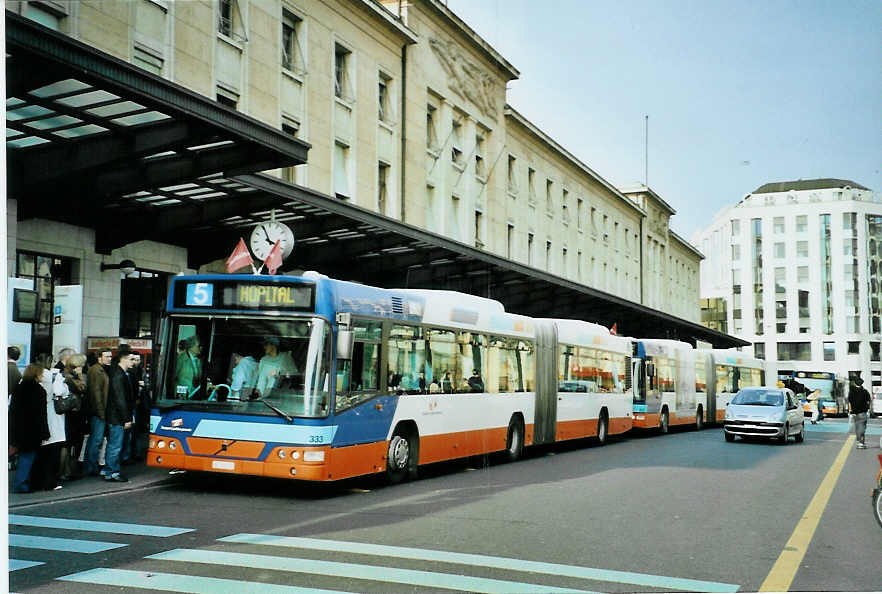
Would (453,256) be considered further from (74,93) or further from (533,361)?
(74,93)

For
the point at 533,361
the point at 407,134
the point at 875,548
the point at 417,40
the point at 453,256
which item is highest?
the point at 417,40

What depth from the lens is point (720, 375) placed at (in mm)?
36781

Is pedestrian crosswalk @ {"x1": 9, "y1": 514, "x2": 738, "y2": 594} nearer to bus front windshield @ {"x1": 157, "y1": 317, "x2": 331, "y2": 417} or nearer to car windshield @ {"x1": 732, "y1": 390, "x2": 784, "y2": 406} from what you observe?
bus front windshield @ {"x1": 157, "y1": 317, "x2": 331, "y2": 417}

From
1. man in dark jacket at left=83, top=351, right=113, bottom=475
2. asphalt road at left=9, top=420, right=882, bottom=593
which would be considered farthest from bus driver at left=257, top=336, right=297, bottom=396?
man in dark jacket at left=83, top=351, right=113, bottom=475

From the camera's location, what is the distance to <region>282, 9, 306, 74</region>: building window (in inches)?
966

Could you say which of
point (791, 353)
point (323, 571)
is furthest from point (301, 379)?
point (791, 353)

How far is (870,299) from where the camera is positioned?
848 centimetres

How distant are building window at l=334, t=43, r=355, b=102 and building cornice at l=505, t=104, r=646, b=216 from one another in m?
13.4

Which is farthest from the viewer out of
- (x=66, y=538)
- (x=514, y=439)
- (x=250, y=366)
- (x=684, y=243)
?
(x=684, y=243)

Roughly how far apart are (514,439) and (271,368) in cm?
770

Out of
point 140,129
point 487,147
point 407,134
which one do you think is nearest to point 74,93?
point 140,129

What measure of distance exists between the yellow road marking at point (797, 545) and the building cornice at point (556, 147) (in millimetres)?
27431

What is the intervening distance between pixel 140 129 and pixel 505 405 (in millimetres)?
8167

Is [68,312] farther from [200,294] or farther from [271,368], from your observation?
[271,368]
